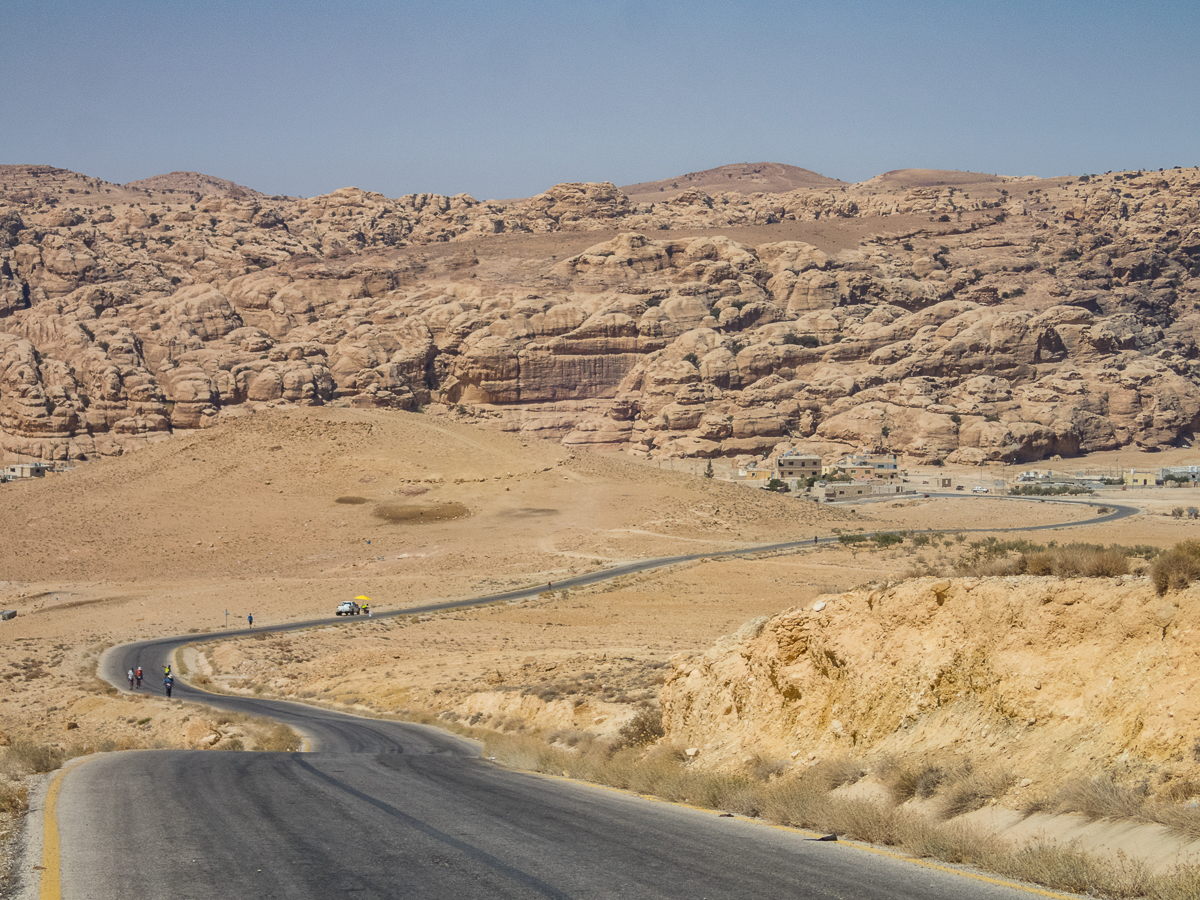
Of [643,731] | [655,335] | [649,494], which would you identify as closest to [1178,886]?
[643,731]

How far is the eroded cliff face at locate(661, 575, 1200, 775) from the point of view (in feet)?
28.1

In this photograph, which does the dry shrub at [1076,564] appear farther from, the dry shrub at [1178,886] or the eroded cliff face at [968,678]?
the dry shrub at [1178,886]

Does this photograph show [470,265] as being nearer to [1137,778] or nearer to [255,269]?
[255,269]

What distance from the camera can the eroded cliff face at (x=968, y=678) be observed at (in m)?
8.58

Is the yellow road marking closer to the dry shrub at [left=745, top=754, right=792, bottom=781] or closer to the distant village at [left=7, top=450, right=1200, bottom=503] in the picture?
the dry shrub at [left=745, top=754, right=792, bottom=781]

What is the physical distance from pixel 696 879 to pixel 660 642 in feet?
90.4

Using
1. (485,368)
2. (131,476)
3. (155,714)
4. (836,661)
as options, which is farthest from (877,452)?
(836,661)

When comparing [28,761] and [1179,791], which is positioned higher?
[1179,791]

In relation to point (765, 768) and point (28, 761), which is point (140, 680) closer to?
point (28, 761)

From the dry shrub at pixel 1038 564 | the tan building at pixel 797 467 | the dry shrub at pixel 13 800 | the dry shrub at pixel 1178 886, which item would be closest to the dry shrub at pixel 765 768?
the dry shrub at pixel 1038 564

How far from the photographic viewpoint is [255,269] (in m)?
160

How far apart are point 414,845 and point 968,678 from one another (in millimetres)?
5606

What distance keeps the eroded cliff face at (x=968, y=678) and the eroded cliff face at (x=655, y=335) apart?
9859cm

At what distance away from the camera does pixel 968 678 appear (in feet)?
34.2
